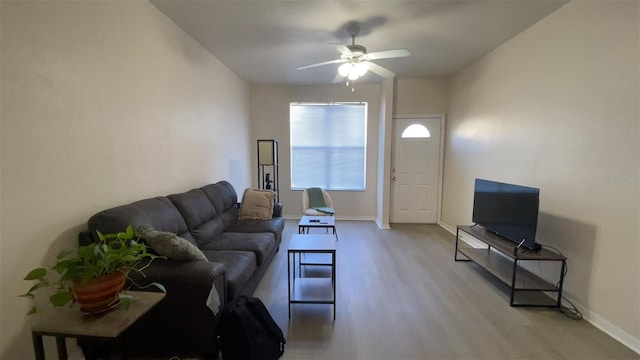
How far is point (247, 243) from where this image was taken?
2.85 meters

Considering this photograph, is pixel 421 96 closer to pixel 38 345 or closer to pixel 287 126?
pixel 287 126

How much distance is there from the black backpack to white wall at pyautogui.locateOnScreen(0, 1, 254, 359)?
A: 1.08 m

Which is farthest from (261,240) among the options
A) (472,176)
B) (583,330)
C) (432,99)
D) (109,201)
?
(432,99)

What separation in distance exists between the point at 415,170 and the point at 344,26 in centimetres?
324

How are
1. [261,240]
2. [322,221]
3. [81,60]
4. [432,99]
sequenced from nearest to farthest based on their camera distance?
[81,60] → [261,240] → [322,221] → [432,99]

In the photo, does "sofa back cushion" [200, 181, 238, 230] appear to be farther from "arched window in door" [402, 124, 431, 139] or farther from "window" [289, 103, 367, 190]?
"arched window in door" [402, 124, 431, 139]

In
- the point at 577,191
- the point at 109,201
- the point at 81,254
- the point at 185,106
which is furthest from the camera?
the point at 185,106

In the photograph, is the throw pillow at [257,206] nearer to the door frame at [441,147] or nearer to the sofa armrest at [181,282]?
the sofa armrest at [181,282]

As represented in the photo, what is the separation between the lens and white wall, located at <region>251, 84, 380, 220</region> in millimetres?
5484

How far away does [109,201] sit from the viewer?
214 cm

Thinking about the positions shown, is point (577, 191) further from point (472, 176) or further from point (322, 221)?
point (322, 221)

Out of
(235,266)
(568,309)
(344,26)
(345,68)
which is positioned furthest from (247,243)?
(568,309)

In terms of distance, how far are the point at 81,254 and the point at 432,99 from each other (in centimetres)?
537

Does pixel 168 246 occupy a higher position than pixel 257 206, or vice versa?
pixel 168 246
